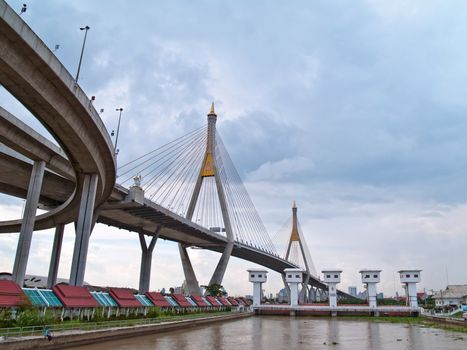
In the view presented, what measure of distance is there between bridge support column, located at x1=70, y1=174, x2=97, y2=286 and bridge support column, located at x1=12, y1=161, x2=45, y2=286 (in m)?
3.41

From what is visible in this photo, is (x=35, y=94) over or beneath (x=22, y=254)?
over

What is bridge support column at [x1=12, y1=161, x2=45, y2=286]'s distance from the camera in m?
29.9

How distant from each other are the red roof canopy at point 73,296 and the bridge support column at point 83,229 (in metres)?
5.97

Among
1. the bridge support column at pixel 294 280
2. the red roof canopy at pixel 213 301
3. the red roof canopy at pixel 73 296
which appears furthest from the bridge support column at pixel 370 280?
the red roof canopy at pixel 73 296

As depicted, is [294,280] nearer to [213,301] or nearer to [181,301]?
[213,301]

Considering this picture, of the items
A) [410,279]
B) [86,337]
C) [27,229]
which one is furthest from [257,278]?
[86,337]

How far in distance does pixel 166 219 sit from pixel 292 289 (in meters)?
25.6

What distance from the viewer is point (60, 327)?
2028cm

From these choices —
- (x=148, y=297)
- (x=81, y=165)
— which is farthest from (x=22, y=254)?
(x=148, y=297)

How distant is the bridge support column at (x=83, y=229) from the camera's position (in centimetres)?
3234

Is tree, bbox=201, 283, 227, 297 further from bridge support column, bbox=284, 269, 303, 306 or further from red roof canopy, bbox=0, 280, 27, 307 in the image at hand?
red roof canopy, bbox=0, 280, 27, 307

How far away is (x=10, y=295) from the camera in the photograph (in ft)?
69.4

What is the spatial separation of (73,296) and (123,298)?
629cm

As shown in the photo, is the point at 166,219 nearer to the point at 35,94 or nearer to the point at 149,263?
the point at 149,263
